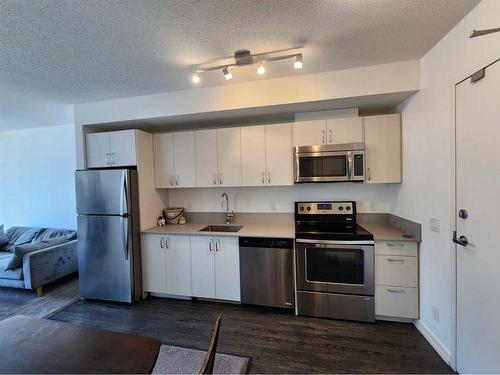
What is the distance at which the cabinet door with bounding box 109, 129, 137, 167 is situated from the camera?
2.95 m

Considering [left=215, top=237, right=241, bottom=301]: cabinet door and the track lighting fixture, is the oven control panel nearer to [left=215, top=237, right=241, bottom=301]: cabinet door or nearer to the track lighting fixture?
[left=215, top=237, right=241, bottom=301]: cabinet door

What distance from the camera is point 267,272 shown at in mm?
2613

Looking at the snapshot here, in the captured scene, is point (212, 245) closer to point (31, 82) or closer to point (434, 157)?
point (434, 157)

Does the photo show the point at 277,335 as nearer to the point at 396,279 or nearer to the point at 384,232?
the point at 396,279

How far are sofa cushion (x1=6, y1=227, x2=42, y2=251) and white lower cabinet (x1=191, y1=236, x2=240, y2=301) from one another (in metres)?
3.37

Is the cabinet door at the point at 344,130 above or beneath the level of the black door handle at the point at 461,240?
above

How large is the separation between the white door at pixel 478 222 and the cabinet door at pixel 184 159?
272 centimetres

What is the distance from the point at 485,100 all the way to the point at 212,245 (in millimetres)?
2684

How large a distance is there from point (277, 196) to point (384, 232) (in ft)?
4.45

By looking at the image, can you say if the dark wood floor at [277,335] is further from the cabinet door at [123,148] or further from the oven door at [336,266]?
the cabinet door at [123,148]

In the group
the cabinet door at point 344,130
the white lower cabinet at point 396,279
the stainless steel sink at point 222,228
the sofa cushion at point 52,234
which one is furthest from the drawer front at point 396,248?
the sofa cushion at point 52,234

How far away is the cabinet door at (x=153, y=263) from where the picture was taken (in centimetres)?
296

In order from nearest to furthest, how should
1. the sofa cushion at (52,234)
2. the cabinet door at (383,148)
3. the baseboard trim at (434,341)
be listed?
the baseboard trim at (434,341) < the cabinet door at (383,148) < the sofa cushion at (52,234)

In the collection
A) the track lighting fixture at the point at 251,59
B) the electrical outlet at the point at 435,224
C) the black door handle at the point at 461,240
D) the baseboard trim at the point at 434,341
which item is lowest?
the baseboard trim at the point at 434,341
